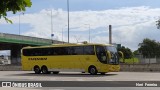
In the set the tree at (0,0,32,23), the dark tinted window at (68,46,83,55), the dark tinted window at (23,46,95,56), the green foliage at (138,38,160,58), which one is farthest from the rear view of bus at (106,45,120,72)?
the green foliage at (138,38,160,58)

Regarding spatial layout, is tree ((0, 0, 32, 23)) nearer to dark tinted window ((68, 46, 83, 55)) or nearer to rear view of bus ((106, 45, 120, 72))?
rear view of bus ((106, 45, 120, 72))

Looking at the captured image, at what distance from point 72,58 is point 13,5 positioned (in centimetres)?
2876

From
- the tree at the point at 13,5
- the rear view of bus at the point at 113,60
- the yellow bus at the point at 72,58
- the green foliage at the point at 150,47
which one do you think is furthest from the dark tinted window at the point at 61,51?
the green foliage at the point at 150,47

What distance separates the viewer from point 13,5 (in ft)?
21.0

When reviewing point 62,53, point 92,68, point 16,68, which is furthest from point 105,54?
point 16,68

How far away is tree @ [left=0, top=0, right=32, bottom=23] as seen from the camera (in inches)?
252

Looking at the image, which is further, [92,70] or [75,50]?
[75,50]

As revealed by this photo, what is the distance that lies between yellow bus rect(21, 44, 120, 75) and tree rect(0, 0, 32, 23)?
1016 inches

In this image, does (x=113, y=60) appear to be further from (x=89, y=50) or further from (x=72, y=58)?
(x=72, y=58)

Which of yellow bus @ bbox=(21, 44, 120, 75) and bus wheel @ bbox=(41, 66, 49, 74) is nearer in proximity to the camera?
yellow bus @ bbox=(21, 44, 120, 75)

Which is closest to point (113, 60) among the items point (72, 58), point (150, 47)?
point (72, 58)

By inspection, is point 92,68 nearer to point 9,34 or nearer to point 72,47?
point 72,47

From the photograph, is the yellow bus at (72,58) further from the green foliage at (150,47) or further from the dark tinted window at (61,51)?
the green foliage at (150,47)

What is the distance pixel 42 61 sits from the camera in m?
38.1
